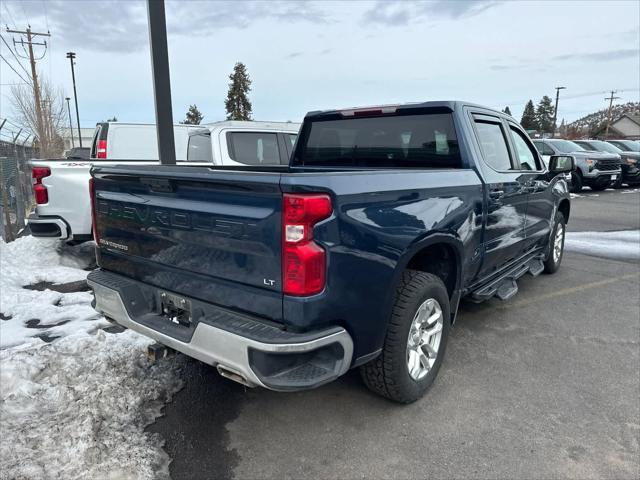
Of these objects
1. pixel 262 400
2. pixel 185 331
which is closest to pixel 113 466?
pixel 185 331

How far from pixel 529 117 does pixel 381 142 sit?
101 metres

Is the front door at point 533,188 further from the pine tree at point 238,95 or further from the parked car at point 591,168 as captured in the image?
the pine tree at point 238,95

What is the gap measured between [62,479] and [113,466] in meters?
0.24

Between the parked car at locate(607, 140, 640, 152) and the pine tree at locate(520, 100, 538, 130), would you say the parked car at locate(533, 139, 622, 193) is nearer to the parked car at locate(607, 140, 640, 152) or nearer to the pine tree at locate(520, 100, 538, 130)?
the parked car at locate(607, 140, 640, 152)

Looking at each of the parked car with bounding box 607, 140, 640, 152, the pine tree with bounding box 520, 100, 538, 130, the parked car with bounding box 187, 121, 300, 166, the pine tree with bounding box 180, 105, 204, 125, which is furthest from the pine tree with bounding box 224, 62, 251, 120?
the pine tree with bounding box 520, 100, 538, 130

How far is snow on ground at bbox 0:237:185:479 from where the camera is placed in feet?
8.41

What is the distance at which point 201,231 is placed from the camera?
2572mm

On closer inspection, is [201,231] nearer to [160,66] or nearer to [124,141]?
[160,66]

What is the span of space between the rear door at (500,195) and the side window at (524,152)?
0.74 ft

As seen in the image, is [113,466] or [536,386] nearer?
[113,466]

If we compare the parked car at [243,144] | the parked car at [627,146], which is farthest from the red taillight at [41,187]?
the parked car at [627,146]

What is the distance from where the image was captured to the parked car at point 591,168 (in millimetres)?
16672

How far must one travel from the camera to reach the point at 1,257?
659 centimetres

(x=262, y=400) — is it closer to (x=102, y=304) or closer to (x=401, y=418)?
(x=401, y=418)
